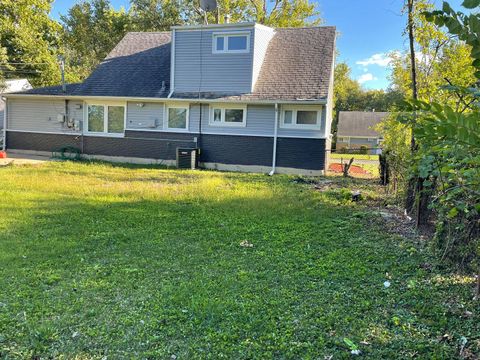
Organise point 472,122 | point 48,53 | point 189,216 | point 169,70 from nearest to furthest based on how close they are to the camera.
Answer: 1. point 472,122
2. point 189,216
3. point 169,70
4. point 48,53

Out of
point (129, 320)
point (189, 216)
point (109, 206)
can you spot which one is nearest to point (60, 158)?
point (109, 206)

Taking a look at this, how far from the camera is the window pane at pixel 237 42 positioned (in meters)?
13.9

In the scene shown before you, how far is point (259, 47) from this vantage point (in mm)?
14336

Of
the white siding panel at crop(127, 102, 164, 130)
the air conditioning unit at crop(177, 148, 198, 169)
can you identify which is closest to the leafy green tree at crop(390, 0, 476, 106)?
the air conditioning unit at crop(177, 148, 198, 169)

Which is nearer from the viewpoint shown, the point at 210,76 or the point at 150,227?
the point at 150,227

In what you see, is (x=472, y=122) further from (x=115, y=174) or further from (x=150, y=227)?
(x=115, y=174)

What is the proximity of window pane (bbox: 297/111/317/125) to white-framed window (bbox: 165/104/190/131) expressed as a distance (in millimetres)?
4215

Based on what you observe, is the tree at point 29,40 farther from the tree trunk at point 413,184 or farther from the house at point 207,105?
the tree trunk at point 413,184

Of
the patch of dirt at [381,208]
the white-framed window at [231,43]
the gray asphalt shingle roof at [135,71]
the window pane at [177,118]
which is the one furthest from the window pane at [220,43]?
the patch of dirt at [381,208]

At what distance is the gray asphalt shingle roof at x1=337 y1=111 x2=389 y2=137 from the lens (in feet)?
144

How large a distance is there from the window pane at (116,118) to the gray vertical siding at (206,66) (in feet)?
8.19

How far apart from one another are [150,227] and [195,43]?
10553 mm

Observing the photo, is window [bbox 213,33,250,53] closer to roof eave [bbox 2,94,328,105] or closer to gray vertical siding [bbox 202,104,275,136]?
roof eave [bbox 2,94,328,105]

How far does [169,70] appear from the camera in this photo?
50.8 feet
